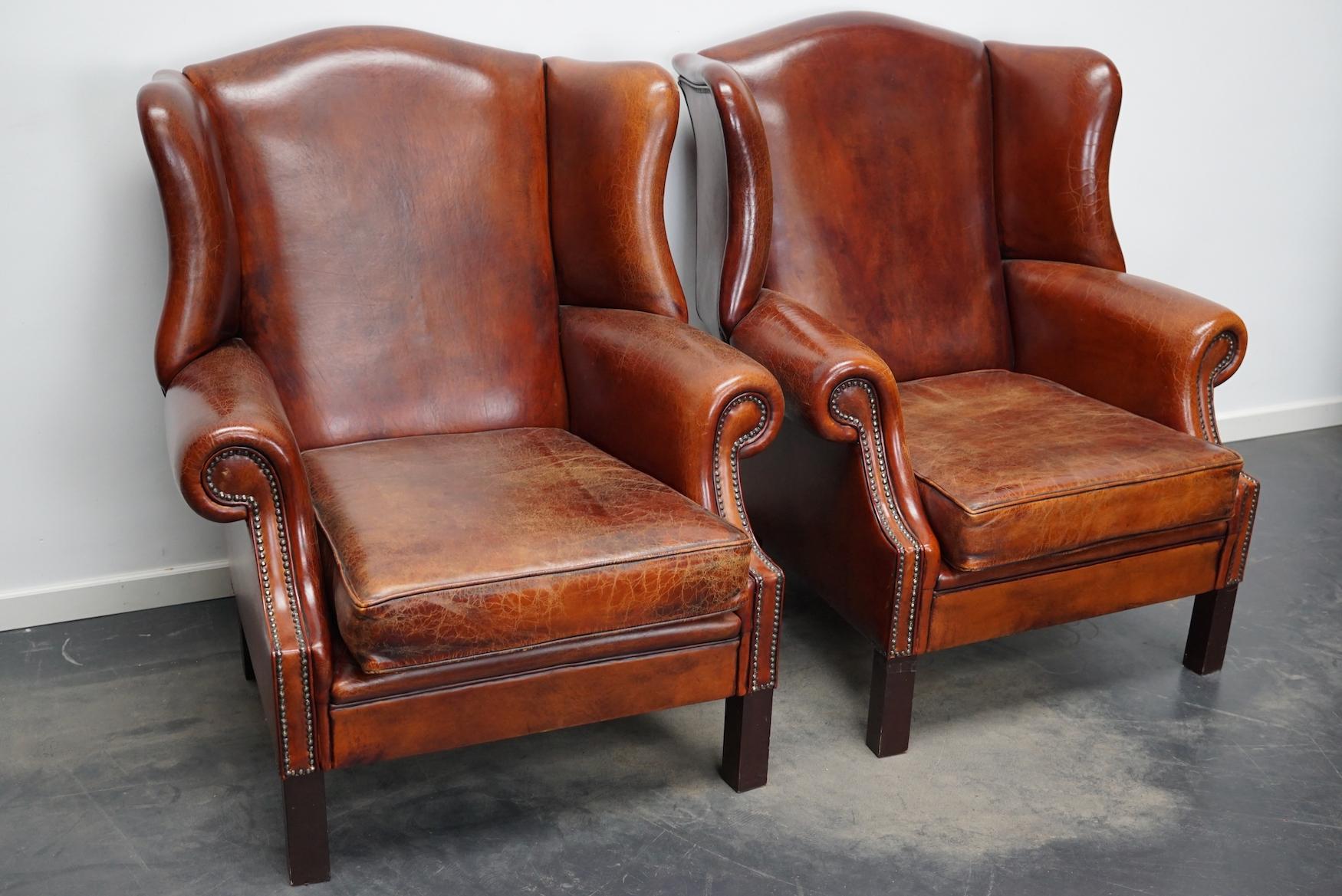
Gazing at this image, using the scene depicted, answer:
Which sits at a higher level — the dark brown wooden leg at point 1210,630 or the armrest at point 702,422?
the armrest at point 702,422

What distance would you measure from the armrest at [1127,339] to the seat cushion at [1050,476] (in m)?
0.08

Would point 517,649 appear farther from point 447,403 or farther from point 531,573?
point 447,403

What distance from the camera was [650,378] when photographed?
2.08 meters

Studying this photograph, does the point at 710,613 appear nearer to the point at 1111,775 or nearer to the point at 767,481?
the point at 767,481

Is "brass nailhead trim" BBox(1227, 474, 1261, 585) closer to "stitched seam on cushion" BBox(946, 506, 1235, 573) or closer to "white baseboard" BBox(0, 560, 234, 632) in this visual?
"stitched seam on cushion" BBox(946, 506, 1235, 573)

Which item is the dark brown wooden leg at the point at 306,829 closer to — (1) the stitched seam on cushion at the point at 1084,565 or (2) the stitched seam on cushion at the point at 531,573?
(2) the stitched seam on cushion at the point at 531,573

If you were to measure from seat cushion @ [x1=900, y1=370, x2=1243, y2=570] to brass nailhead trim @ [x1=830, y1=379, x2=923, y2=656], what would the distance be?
0.19 ft

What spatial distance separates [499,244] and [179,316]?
619mm

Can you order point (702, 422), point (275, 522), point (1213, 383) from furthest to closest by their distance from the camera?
1. point (1213, 383)
2. point (702, 422)
3. point (275, 522)

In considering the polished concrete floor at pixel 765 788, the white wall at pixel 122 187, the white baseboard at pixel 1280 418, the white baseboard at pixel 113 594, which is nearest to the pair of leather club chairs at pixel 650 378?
the polished concrete floor at pixel 765 788

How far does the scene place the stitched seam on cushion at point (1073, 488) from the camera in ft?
6.64

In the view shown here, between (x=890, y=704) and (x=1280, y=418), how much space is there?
2.31 metres

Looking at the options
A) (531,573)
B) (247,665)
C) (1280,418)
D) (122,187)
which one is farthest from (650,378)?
(1280,418)

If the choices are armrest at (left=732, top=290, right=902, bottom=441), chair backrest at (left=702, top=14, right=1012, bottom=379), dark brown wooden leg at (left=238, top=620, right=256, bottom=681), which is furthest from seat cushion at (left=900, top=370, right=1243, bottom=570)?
dark brown wooden leg at (left=238, top=620, right=256, bottom=681)
